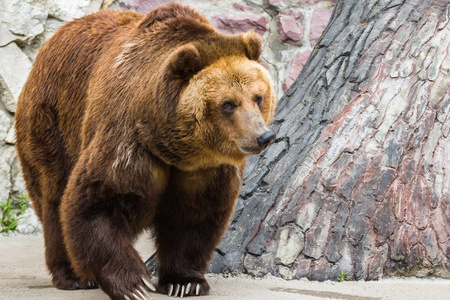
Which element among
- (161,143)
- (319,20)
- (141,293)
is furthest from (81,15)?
(141,293)

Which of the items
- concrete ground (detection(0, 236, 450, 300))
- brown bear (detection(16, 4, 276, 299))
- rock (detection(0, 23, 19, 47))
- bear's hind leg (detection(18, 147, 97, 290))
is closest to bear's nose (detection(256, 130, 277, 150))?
brown bear (detection(16, 4, 276, 299))

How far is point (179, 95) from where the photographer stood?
332 cm

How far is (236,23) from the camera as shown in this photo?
668 cm

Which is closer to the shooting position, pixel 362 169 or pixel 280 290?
pixel 280 290

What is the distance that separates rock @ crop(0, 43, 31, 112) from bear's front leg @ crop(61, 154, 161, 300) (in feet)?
9.76

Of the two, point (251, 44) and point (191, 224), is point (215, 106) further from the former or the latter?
point (191, 224)

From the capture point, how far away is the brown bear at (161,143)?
330 centimetres

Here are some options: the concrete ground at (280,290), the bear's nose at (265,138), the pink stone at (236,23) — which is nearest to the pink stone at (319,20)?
the pink stone at (236,23)

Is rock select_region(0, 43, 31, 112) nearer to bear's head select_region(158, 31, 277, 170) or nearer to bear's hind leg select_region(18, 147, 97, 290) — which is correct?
bear's hind leg select_region(18, 147, 97, 290)

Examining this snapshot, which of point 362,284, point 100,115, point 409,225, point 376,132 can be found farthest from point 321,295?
point 100,115

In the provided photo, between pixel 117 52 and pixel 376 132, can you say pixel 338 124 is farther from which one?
pixel 117 52

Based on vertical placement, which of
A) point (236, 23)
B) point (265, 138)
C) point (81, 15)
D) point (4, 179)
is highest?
point (265, 138)

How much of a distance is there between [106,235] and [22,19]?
346 cm

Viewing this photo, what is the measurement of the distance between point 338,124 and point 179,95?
1.52 metres
